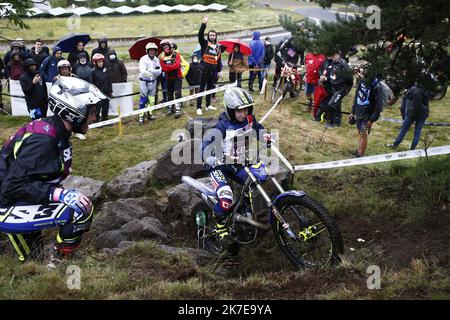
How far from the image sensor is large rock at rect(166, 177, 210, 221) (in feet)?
26.2

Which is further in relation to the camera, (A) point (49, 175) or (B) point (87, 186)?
(B) point (87, 186)

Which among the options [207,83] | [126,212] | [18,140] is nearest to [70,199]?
[18,140]

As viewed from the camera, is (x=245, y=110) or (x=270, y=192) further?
(x=270, y=192)

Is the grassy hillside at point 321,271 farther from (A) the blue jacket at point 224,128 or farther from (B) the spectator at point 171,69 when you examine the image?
(B) the spectator at point 171,69

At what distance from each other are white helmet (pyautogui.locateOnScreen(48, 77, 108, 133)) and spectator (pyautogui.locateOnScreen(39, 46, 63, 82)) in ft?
28.8

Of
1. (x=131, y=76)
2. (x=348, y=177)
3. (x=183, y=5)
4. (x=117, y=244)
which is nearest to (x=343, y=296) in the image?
(x=117, y=244)

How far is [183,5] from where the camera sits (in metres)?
44.5

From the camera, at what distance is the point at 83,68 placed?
44.0 feet

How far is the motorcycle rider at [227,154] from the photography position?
6.45 m

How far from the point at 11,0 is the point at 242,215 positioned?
26.1 feet

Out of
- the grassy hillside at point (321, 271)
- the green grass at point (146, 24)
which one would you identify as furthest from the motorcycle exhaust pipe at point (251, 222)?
the green grass at point (146, 24)

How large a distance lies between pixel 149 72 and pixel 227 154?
24.6 ft

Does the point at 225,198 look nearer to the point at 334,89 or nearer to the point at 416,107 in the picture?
the point at 416,107
